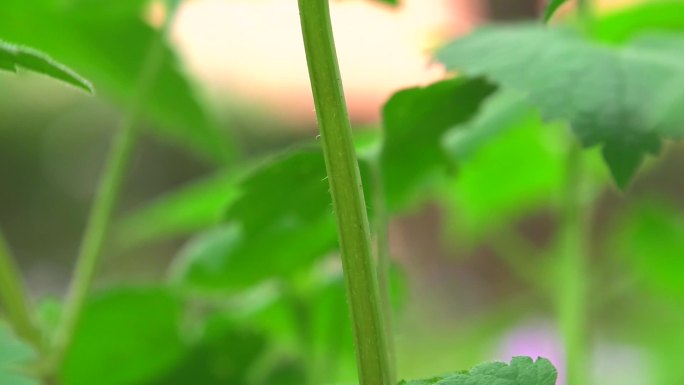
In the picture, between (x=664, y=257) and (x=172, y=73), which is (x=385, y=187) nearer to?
(x=172, y=73)

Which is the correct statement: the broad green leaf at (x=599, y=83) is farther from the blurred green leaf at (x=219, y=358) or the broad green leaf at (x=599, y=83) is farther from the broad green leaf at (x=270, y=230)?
the blurred green leaf at (x=219, y=358)

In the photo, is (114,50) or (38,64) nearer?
(38,64)

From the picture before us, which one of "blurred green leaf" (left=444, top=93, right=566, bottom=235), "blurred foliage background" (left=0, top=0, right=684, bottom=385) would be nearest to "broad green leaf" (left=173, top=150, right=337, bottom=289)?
"blurred foliage background" (left=0, top=0, right=684, bottom=385)

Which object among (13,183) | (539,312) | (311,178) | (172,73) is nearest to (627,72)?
(311,178)

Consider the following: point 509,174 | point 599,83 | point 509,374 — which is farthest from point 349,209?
point 509,174

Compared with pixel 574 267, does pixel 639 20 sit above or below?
above

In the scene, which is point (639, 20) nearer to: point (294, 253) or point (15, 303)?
point (294, 253)

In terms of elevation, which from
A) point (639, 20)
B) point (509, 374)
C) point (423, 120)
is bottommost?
point (509, 374)
